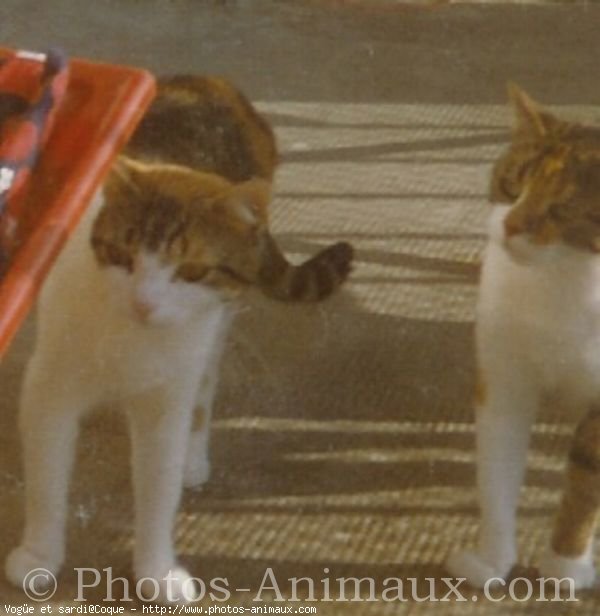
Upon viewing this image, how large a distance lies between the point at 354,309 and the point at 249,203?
11.1 inches

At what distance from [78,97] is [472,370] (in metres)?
0.35

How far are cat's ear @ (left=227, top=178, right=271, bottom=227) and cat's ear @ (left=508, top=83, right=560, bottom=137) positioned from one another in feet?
0.50

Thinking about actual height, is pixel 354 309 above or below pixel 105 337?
below

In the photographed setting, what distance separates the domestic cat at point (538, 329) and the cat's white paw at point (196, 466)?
17cm

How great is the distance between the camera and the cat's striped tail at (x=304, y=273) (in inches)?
29.2

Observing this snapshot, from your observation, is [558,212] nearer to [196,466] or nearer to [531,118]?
[531,118]

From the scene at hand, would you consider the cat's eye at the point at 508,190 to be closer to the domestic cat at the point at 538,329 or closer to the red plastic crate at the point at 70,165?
the domestic cat at the point at 538,329

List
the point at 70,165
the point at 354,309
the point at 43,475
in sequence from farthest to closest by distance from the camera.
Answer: the point at 354,309 < the point at 43,475 < the point at 70,165

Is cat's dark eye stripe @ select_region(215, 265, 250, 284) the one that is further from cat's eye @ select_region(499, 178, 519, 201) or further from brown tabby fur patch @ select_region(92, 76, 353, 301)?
cat's eye @ select_region(499, 178, 519, 201)

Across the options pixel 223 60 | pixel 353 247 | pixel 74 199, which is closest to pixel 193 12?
pixel 223 60

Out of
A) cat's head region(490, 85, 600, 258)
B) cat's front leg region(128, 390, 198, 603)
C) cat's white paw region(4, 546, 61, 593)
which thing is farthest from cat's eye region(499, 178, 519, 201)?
cat's white paw region(4, 546, 61, 593)

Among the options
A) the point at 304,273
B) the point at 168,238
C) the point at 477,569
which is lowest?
the point at 477,569

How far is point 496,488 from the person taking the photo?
79 cm

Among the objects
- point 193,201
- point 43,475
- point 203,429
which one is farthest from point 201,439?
point 193,201
